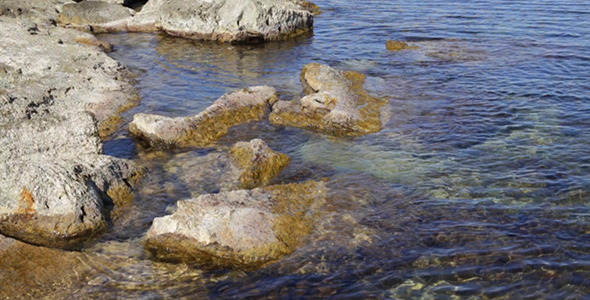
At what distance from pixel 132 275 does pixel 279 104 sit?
765cm

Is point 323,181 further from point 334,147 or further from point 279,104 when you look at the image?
point 279,104

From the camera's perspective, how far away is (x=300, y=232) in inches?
361

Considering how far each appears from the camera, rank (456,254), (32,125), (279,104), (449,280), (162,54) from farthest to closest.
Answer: (162,54) → (279,104) → (32,125) → (456,254) → (449,280)

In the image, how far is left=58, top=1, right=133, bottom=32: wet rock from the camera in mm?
24250

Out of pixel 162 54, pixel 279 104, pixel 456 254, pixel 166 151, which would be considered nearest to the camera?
pixel 456 254

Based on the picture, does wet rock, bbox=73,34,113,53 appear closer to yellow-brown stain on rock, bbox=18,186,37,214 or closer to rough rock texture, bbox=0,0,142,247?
rough rock texture, bbox=0,0,142,247

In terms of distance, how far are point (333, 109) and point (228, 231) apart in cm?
636

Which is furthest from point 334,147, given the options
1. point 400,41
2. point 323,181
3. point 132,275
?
point 400,41

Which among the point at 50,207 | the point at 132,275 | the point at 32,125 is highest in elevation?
the point at 32,125

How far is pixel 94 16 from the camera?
80.6 ft

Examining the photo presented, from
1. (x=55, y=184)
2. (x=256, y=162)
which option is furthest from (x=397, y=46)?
(x=55, y=184)

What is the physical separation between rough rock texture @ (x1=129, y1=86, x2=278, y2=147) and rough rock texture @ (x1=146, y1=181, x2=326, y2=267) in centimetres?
375

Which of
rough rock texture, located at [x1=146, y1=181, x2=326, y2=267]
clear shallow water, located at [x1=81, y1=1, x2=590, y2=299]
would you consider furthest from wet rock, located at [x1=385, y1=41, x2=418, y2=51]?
rough rock texture, located at [x1=146, y1=181, x2=326, y2=267]

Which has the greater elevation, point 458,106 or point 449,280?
point 458,106
